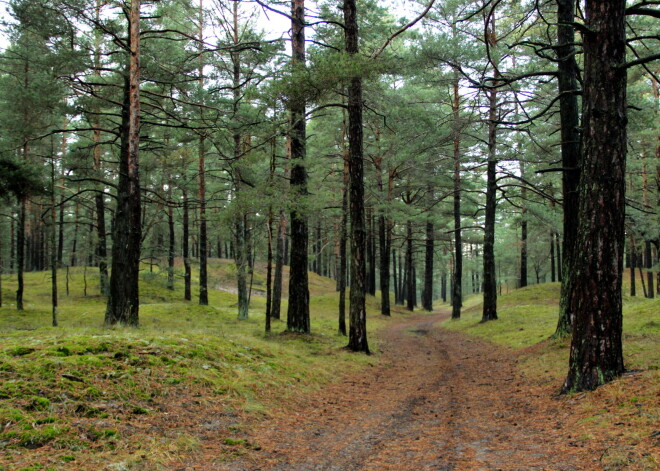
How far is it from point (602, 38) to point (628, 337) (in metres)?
6.27

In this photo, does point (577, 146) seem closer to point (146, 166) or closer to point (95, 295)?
point (146, 166)

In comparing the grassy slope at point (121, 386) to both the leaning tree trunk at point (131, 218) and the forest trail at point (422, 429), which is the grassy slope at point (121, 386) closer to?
the forest trail at point (422, 429)

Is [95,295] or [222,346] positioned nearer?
[222,346]

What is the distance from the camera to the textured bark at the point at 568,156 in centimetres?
964

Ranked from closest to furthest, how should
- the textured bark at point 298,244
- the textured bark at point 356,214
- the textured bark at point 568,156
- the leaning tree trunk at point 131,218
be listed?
the textured bark at point 568,156 → the leaning tree trunk at point 131,218 → the textured bark at point 356,214 → the textured bark at point 298,244

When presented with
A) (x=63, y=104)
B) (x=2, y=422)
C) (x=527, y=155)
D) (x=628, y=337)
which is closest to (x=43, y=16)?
(x=63, y=104)

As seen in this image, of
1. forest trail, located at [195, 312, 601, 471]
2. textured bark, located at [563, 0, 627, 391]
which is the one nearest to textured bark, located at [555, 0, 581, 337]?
forest trail, located at [195, 312, 601, 471]

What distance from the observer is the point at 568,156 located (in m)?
10.3

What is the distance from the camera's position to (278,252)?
578 inches

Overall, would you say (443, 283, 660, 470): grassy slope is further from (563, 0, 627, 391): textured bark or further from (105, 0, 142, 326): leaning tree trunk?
(105, 0, 142, 326): leaning tree trunk

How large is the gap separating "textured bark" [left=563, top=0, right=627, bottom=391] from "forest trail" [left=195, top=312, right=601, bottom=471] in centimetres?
85

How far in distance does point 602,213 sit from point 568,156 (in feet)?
18.1

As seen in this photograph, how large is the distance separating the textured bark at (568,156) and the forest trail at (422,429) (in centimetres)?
242

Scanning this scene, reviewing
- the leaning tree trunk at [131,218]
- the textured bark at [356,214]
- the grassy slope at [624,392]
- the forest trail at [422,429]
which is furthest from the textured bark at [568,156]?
the leaning tree trunk at [131,218]
